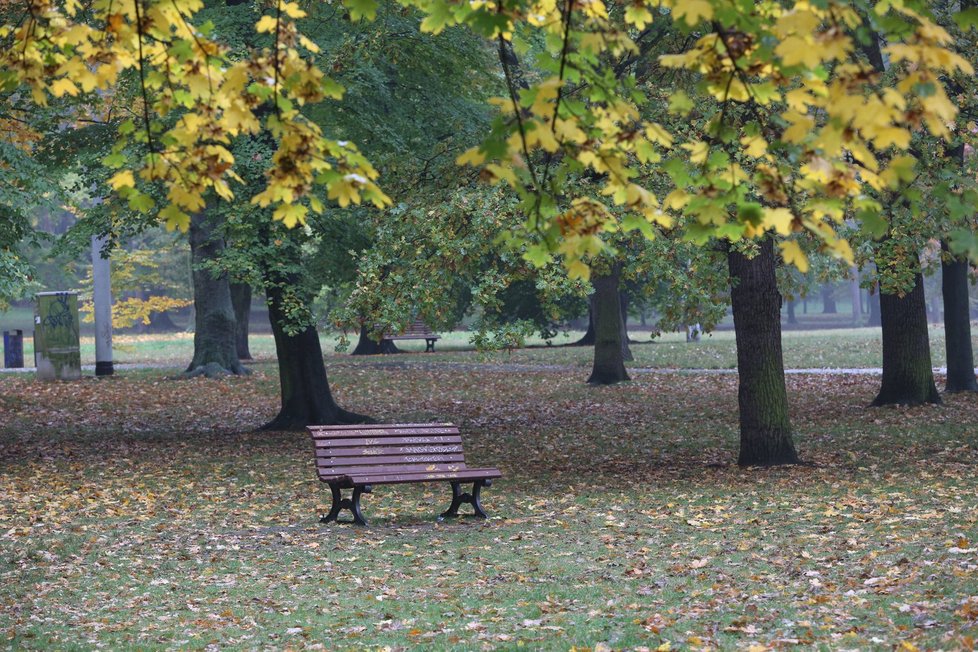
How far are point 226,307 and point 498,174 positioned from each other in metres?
24.9

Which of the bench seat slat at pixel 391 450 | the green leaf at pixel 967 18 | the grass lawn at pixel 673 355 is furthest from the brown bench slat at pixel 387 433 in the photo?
the grass lawn at pixel 673 355

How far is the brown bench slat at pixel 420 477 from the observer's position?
36.0 feet

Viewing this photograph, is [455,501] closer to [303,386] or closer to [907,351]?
[303,386]

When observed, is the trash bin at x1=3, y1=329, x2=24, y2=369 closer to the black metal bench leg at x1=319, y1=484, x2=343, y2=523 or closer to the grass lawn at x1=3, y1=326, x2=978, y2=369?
the grass lawn at x1=3, y1=326, x2=978, y2=369

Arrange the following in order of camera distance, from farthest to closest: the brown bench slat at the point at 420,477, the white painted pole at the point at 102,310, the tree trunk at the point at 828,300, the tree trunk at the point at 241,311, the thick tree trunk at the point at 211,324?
the tree trunk at the point at 828,300 < the tree trunk at the point at 241,311 < the thick tree trunk at the point at 211,324 < the white painted pole at the point at 102,310 < the brown bench slat at the point at 420,477

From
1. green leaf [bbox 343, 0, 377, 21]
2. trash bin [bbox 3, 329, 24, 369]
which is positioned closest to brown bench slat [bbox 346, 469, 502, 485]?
green leaf [bbox 343, 0, 377, 21]

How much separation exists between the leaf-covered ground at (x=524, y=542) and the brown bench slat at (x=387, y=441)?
29.3 inches

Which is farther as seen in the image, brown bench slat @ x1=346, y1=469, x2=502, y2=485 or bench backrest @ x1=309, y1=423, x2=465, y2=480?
bench backrest @ x1=309, y1=423, x2=465, y2=480

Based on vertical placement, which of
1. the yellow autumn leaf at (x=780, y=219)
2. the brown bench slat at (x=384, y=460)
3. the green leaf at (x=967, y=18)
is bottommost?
the brown bench slat at (x=384, y=460)

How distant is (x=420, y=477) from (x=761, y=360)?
4.70 m

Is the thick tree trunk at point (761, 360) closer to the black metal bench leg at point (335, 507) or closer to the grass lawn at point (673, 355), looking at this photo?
the black metal bench leg at point (335, 507)

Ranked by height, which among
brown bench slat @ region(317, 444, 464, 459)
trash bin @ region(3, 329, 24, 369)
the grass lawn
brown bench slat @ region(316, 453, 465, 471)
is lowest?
brown bench slat @ region(316, 453, 465, 471)

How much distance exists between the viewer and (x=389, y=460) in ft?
37.8

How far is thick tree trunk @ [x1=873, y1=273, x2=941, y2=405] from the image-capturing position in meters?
19.0
